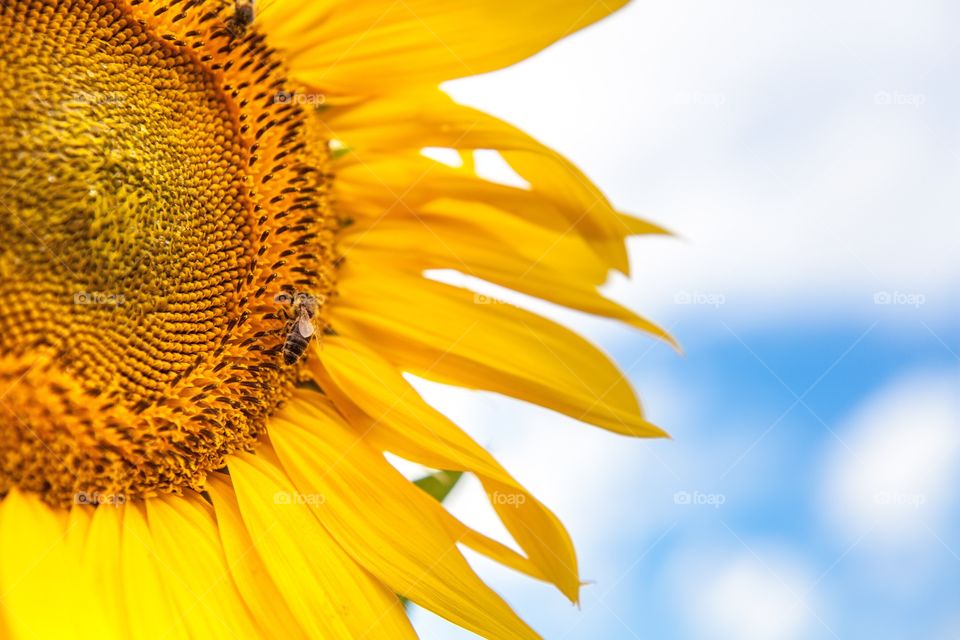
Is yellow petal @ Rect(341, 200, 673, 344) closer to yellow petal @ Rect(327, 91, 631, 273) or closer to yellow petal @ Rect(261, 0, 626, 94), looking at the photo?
yellow petal @ Rect(327, 91, 631, 273)

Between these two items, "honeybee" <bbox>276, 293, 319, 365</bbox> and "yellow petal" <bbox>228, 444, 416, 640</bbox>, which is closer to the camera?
"yellow petal" <bbox>228, 444, 416, 640</bbox>

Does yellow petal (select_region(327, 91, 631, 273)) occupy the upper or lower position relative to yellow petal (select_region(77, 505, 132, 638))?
upper

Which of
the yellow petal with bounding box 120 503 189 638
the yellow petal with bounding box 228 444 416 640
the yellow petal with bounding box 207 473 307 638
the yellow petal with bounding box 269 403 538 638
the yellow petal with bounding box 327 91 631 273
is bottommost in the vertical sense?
the yellow petal with bounding box 120 503 189 638

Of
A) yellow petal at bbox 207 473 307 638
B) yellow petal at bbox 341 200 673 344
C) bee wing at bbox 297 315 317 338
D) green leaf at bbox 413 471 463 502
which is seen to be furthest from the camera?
yellow petal at bbox 341 200 673 344

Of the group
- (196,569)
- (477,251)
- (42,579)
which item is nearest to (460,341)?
(477,251)

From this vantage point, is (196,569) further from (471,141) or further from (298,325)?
(471,141)

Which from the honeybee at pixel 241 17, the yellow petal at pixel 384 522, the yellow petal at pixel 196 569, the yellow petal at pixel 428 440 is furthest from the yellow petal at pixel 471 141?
the yellow petal at pixel 196 569

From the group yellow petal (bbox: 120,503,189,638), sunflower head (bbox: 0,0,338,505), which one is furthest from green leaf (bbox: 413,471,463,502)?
yellow petal (bbox: 120,503,189,638)

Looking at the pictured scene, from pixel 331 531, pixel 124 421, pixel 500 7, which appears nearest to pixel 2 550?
pixel 124 421
